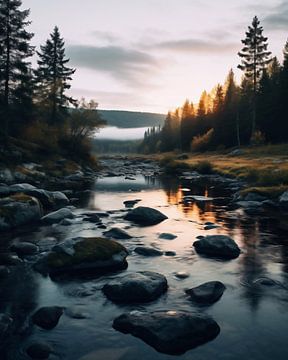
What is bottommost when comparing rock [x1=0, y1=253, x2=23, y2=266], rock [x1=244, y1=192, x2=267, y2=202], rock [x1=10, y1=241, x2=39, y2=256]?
rock [x1=0, y1=253, x2=23, y2=266]

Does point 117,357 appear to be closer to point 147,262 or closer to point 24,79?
point 147,262

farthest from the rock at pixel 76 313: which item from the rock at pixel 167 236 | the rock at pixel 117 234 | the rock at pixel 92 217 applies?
the rock at pixel 92 217

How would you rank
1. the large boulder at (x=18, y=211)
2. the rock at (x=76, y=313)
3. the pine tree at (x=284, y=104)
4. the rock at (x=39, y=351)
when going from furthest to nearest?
the pine tree at (x=284, y=104)
the large boulder at (x=18, y=211)
the rock at (x=76, y=313)
the rock at (x=39, y=351)

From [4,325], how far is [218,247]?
356 inches

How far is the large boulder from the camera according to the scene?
19.8 meters

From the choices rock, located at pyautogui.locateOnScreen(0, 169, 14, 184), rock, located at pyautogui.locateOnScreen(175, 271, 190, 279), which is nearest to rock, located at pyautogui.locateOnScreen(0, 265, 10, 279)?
rock, located at pyautogui.locateOnScreen(175, 271, 190, 279)

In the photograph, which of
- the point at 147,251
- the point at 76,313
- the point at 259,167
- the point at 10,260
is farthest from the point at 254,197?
the point at 76,313

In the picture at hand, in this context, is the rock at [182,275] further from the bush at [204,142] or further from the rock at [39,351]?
the bush at [204,142]

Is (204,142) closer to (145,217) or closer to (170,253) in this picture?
(145,217)

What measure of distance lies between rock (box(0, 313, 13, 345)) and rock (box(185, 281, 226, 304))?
4969 mm

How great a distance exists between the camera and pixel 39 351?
8531mm

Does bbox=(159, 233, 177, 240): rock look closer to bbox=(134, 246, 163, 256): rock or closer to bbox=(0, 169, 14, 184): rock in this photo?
bbox=(134, 246, 163, 256): rock

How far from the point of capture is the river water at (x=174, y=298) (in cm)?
873

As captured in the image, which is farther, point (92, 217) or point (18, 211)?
point (92, 217)
